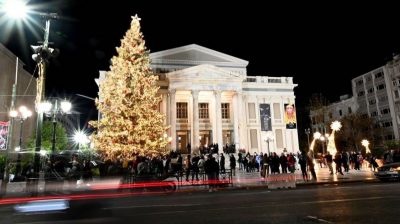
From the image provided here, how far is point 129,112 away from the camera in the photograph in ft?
84.0

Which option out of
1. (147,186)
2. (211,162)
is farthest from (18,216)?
(211,162)

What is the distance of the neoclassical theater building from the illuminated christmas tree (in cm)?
1337

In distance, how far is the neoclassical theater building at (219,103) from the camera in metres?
40.8

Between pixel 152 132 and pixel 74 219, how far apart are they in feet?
64.2

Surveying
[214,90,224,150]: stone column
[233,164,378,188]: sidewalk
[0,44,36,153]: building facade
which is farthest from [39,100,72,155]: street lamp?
[214,90,224,150]: stone column

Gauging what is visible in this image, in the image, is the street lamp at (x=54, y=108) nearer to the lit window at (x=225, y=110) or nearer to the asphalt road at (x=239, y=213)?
the asphalt road at (x=239, y=213)

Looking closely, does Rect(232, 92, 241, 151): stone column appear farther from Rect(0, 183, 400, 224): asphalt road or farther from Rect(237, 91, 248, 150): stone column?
Rect(0, 183, 400, 224): asphalt road

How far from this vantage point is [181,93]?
143 feet

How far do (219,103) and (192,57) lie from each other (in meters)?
10.9

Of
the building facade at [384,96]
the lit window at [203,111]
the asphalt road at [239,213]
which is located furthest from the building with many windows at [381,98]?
the asphalt road at [239,213]

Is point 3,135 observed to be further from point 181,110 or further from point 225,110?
point 225,110

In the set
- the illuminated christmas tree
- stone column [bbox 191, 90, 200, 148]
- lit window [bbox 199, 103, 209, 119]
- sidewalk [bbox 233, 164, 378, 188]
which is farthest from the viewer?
lit window [bbox 199, 103, 209, 119]

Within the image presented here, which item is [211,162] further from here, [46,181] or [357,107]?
[357,107]

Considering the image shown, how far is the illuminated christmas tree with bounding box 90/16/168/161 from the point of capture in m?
24.9
